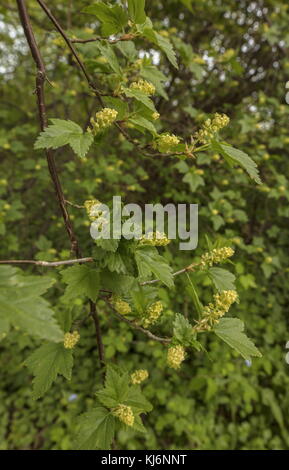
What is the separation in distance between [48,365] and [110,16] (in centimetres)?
112

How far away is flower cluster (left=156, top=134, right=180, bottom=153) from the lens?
986 mm

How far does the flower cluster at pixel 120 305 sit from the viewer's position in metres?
1.07

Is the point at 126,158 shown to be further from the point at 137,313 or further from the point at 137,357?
the point at 137,313

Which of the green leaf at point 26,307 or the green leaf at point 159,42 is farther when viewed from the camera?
the green leaf at point 159,42

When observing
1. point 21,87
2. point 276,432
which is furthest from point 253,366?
point 21,87

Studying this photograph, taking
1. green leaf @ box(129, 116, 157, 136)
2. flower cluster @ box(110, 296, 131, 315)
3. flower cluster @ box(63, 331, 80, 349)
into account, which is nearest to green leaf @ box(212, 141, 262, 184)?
green leaf @ box(129, 116, 157, 136)

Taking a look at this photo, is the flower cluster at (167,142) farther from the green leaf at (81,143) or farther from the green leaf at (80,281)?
the green leaf at (80,281)

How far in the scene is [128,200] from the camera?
9.78ft

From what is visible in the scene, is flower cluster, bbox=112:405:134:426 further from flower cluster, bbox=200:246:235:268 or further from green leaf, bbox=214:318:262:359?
flower cluster, bbox=200:246:235:268

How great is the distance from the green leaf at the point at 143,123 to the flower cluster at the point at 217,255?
0.41 m

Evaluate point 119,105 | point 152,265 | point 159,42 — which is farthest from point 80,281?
point 159,42

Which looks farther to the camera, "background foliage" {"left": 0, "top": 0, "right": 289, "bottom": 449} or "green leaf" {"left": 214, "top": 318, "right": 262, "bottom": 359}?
"background foliage" {"left": 0, "top": 0, "right": 289, "bottom": 449}

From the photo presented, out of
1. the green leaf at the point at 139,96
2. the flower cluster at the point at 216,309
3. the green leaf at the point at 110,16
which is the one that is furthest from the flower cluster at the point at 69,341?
the green leaf at the point at 110,16

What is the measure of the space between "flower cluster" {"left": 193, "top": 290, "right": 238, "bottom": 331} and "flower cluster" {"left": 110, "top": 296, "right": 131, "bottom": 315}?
22 centimetres
